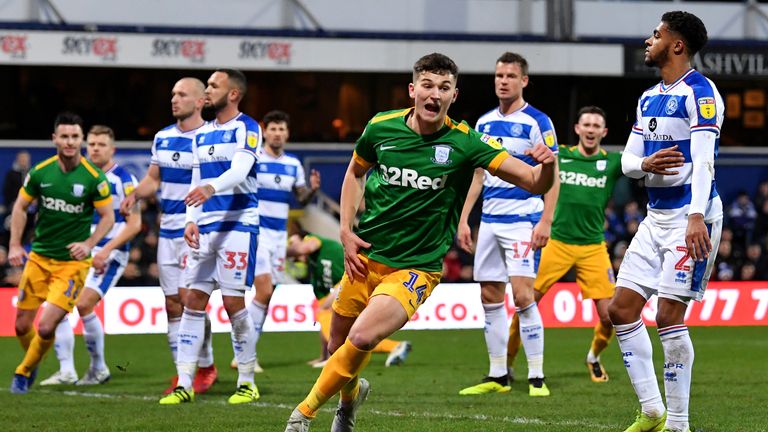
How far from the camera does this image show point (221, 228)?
10508 millimetres

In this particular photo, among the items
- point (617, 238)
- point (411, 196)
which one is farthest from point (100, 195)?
point (617, 238)

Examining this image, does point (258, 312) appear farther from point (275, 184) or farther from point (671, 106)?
point (671, 106)

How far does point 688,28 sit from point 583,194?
5287mm

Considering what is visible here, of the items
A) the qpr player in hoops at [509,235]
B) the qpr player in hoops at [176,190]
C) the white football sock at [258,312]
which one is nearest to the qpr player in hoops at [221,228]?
the qpr player in hoops at [176,190]

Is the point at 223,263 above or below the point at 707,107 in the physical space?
below

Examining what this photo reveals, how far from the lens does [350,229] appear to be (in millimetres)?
7629

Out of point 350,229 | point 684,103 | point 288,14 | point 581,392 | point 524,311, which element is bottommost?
point 581,392

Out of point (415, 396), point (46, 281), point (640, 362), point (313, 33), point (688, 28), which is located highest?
point (313, 33)

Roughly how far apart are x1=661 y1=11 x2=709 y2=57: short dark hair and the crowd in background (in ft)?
45.6

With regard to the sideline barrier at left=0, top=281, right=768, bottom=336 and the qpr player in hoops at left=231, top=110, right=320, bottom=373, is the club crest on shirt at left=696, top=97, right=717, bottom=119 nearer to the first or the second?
the qpr player in hoops at left=231, top=110, right=320, bottom=373

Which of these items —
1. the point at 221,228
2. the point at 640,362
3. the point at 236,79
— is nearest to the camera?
the point at 640,362

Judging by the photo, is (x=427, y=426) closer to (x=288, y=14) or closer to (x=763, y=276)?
(x=763, y=276)

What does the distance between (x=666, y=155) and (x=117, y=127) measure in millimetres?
19341

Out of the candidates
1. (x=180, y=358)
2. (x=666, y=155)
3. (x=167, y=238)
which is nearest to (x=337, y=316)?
(x=666, y=155)
